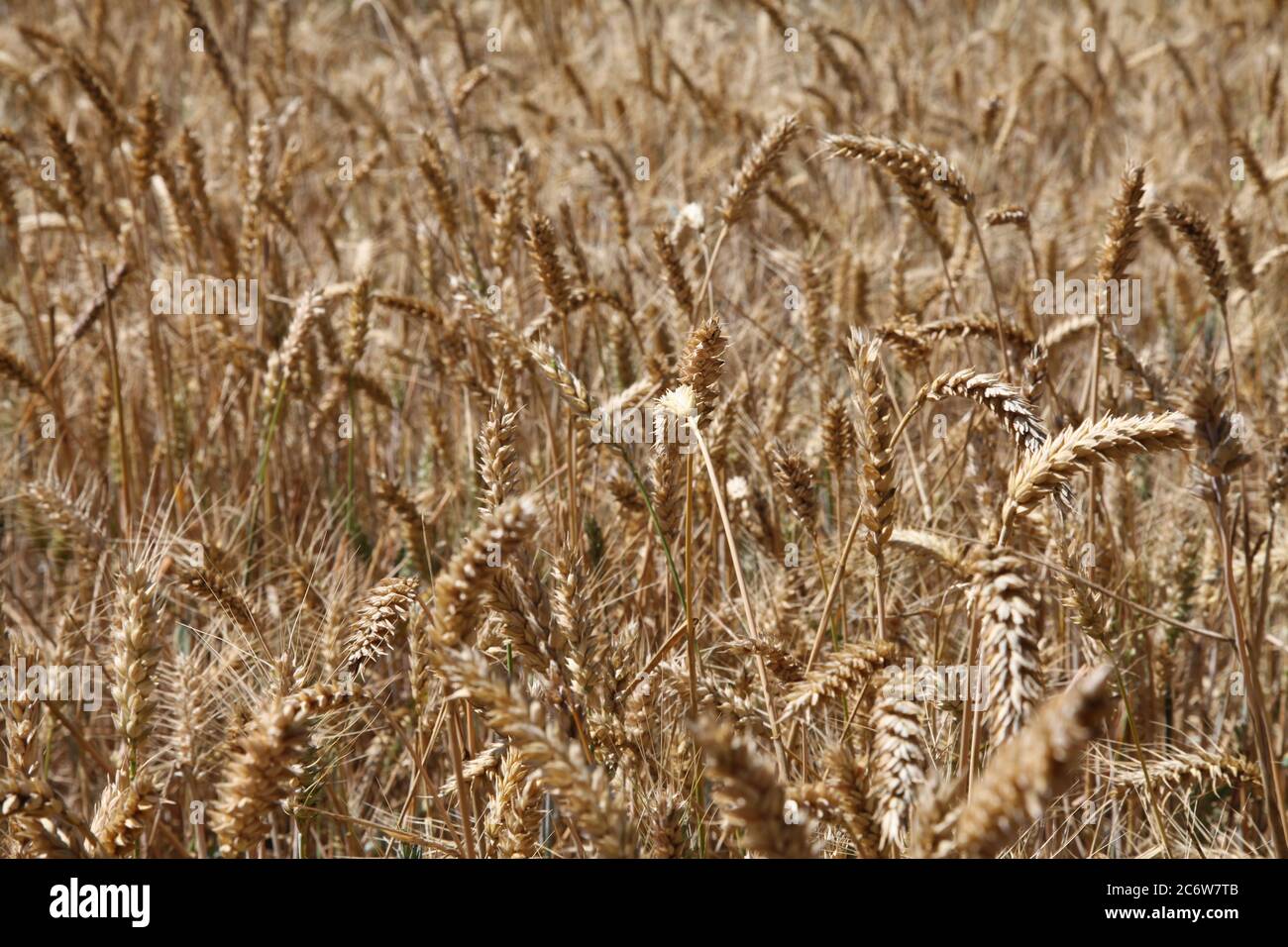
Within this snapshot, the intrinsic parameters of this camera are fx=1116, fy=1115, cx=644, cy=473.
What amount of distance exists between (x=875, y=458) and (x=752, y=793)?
1.78ft

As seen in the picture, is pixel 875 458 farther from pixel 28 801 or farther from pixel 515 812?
pixel 28 801

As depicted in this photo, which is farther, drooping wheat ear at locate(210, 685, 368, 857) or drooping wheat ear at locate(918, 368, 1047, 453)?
drooping wheat ear at locate(918, 368, 1047, 453)

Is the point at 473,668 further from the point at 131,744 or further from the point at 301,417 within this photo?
the point at 301,417

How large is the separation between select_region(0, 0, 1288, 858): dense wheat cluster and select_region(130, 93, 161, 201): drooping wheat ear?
0.02 m

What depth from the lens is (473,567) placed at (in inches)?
35.7

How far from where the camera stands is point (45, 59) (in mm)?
5121

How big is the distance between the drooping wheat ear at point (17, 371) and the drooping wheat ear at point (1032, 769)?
2036 mm

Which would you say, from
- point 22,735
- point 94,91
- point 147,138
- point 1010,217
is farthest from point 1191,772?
point 94,91

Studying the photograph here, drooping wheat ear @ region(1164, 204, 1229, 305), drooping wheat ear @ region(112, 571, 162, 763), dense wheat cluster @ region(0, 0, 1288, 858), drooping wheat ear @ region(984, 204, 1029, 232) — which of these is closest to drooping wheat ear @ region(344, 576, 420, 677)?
dense wheat cluster @ region(0, 0, 1288, 858)

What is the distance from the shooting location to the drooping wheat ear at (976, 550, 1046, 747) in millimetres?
864

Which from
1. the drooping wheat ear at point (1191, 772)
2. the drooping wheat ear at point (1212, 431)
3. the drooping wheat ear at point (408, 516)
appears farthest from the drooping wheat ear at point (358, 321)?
the drooping wheat ear at point (1212, 431)

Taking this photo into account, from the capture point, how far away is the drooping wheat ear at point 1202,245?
5.87 ft

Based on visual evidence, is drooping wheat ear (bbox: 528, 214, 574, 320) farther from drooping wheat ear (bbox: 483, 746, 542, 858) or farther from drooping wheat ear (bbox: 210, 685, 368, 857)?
drooping wheat ear (bbox: 210, 685, 368, 857)
